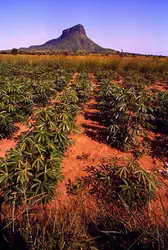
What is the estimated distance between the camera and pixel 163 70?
888 cm

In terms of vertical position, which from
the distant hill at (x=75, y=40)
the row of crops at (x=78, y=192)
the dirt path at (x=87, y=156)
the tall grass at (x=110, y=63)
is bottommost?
the dirt path at (x=87, y=156)

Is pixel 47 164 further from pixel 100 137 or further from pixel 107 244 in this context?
pixel 100 137

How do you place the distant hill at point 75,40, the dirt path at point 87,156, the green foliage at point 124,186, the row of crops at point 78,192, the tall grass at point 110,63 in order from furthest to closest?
1. the distant hill at point 75,40
2. the tall grass at point 110,63
3. the dirt path at point 87,156
4. the green foliage at point 124,186
5. the row of crops at point 78,192

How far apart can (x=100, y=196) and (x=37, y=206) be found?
2.38 feet

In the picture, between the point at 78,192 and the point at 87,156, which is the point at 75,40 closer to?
the point at 87,156

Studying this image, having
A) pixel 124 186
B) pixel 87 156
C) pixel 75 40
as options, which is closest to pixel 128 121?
pixel 87 156

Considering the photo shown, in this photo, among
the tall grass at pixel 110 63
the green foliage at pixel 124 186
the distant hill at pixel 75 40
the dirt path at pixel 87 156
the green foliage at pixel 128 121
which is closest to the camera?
the green foliage at pixel 124 186

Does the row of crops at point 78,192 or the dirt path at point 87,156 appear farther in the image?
the dirt path at point 87,156

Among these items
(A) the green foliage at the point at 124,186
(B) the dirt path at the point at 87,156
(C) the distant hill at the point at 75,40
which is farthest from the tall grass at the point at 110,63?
(C) the distant hill at the point at 75,40

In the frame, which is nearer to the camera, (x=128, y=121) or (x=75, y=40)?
(x=128, y=121)

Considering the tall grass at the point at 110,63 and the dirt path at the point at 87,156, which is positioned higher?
the tall grass at the point at 110,63

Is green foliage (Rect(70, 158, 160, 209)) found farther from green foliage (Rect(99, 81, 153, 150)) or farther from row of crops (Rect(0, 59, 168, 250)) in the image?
green foliage (Rect(99, 81, 153, 150))

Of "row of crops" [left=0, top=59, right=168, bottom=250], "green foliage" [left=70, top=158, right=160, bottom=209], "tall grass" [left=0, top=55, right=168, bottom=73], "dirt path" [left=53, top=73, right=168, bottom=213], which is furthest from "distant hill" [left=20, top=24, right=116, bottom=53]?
"green foliage" [left=70, top=158, right=160, bottom=209]

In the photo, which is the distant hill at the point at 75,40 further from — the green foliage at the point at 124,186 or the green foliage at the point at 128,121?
the green foliage at the point at 124,186
